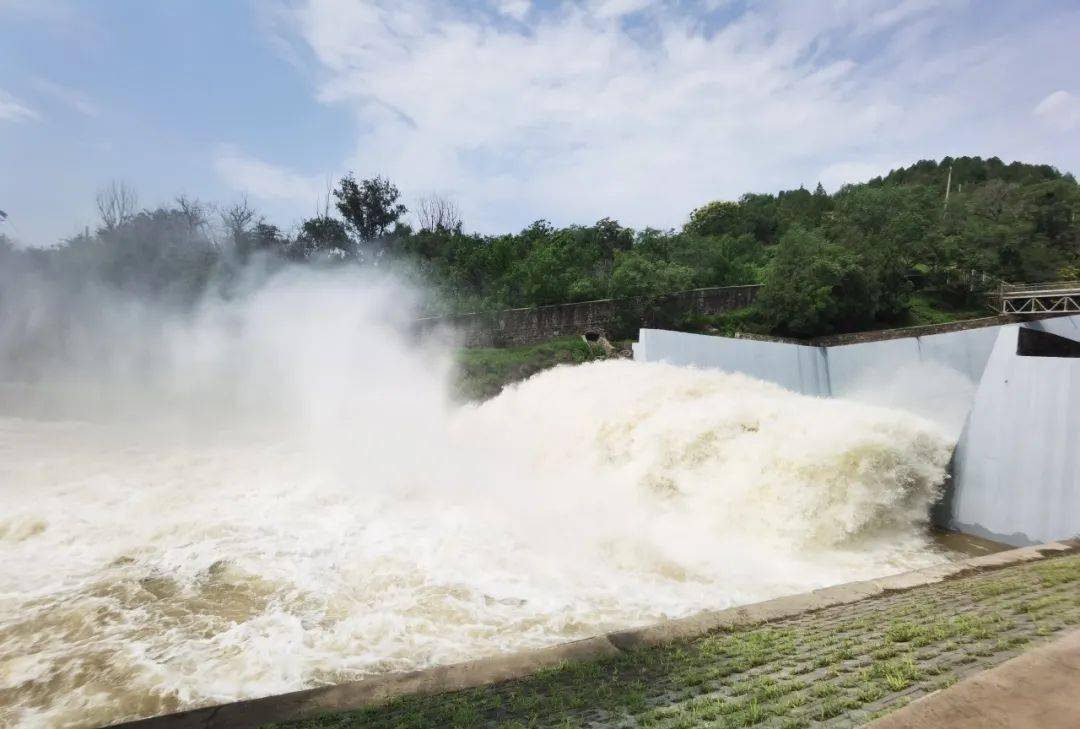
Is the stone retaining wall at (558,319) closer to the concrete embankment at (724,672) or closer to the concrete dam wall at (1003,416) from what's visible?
the concrete dam wall at (1003,416)

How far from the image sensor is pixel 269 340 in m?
17.4

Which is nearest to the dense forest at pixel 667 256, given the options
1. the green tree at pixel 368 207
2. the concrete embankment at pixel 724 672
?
the green tree at pixel 368 207

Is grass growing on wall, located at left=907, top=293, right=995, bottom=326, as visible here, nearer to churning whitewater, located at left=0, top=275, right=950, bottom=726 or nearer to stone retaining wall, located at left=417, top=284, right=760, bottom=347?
stone retaining wall, located at left=417, top=284, right=760, bottom=347

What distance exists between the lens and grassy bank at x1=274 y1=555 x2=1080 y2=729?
114 inches

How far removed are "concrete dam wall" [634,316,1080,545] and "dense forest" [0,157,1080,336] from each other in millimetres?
9653

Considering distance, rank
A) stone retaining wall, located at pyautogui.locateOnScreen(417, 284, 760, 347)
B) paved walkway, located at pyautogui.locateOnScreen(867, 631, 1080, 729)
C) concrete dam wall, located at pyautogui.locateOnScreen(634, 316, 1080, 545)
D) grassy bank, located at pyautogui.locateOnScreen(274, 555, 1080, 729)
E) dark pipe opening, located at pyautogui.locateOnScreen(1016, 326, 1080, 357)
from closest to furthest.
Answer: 1. paved walkway, located at pyautogui.locateOnScreen(867, 631, 1080, 729)
2. grassy bank, located at pyautogui.locateOnScreen(274, 555, 1080, 729)
3. concrete dam wall, located at pyautogui.locateOnScreen(634, 316, 1080, 545)
4. dark pipe opening, located at pyautogui.locateOnScreen(1016, 326, 1080, 357)
5. stone retaining wall, located at pyautogui.locateOnScreen(417, 284, 760, 347)

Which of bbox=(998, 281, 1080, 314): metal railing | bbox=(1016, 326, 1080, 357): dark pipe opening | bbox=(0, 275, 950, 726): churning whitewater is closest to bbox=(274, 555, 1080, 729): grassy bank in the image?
bbox=(0, 275, 950, 726): churning whitewater

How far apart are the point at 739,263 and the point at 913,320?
756 cm

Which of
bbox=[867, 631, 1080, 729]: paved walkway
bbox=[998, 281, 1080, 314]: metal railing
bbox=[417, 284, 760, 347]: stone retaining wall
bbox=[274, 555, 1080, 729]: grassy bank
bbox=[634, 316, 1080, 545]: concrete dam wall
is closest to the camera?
bbox=[867, 631, 1080, 729]: paved walkway

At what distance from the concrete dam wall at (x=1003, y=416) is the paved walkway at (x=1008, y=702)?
620 cm

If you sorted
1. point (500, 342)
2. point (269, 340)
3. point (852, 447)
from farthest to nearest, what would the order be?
point (500, 342) → point (269, 340) → point (852, 447)

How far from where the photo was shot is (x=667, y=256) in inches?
1027

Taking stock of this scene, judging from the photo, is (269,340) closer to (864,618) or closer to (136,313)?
(136,313)

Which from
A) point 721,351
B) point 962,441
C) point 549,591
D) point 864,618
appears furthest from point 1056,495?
point 721,351
